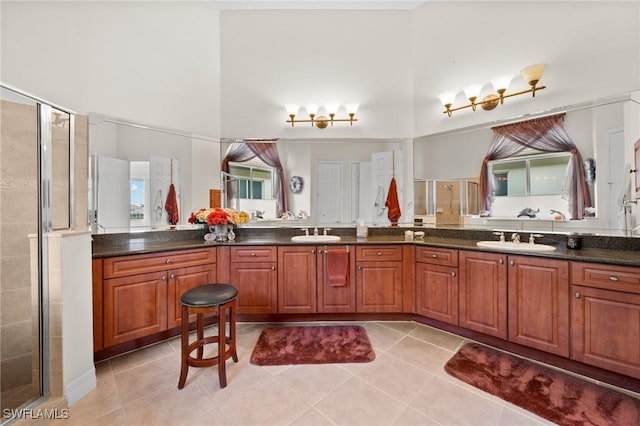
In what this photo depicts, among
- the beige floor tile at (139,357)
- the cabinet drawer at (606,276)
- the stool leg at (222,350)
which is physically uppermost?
the cabinet drawer at (606,276)

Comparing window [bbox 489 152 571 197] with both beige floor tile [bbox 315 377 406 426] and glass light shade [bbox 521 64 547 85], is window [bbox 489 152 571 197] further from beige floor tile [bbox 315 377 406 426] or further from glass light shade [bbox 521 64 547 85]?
beige floor tile [bbox 315 377 406 426]

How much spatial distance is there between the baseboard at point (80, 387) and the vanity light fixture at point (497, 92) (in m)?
3.81

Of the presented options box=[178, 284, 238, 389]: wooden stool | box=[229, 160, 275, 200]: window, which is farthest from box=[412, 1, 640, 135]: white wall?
box=[178, 284, 238, 389]: wooden stool

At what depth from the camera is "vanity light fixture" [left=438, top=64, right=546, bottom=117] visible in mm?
2363

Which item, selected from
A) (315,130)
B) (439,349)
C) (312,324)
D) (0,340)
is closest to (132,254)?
(0,340)

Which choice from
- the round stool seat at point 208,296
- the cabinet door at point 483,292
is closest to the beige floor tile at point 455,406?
the cabinet door at point 483,292

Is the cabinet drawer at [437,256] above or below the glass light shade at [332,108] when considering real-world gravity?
below

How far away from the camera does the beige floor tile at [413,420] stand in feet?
4.55

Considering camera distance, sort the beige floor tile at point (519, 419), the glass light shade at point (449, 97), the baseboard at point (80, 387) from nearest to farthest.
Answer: the beige floor tile at point (519, 419) < the baseboard at point (80, 387) < the glass light shade at point (449, 97)

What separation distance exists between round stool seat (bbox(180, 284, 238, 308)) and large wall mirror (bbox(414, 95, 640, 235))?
2415 millimetres

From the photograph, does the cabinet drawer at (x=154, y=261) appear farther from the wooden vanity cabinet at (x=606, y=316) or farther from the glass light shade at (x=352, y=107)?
the wooden vanity cabinet at (x=606, y=316)

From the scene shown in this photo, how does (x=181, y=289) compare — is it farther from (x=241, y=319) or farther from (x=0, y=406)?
(x=0, y=406)

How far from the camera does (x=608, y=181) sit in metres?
2.09

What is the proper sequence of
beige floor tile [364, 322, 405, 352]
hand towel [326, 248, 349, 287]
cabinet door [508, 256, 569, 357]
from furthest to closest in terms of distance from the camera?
1. hand towel [326, 248, 349, 287]
2. beige floor tile [364, 322, 405, 352]
3. cabinet door [508, 256, 569, 357]
